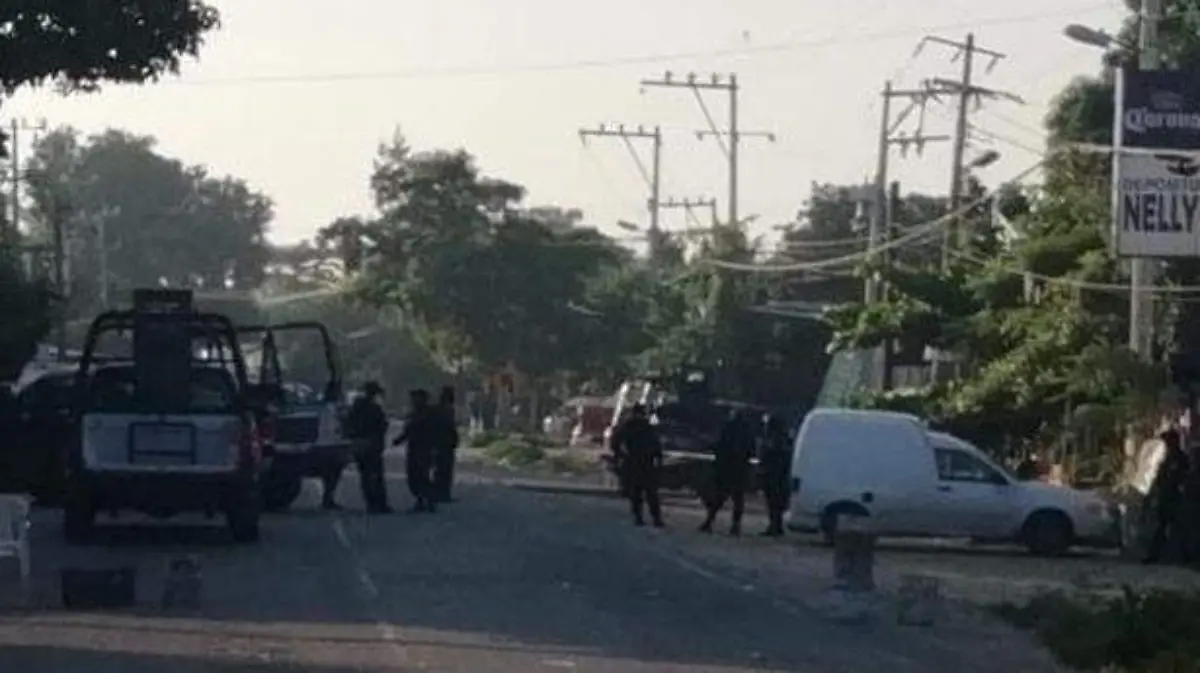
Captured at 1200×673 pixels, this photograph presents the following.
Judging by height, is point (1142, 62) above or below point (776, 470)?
above

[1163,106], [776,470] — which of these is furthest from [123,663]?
[1163,106]

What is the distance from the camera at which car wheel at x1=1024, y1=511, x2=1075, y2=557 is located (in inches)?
1569

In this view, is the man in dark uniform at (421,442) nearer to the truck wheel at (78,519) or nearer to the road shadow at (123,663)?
the truck wheel at (78,519)

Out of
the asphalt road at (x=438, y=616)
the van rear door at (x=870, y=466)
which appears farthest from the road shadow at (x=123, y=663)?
the van rear door at (x=870, y=466)

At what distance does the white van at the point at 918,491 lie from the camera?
3903 cm

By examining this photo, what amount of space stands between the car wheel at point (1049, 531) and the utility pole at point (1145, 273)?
6.03m

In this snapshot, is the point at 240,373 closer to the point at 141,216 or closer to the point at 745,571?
the point at 745,571

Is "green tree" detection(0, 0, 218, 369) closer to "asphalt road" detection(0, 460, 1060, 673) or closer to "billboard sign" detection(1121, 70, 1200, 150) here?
"asphalt road" detection(0, 460, 1060, 673)

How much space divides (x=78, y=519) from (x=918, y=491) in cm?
1140

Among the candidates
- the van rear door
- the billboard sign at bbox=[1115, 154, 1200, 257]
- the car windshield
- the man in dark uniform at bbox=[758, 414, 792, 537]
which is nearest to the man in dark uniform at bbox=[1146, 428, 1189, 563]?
the car windshield

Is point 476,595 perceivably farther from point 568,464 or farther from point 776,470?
point 568,464

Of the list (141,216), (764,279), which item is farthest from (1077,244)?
(141,216)

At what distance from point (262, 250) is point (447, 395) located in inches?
4622

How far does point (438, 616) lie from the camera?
24578mm
